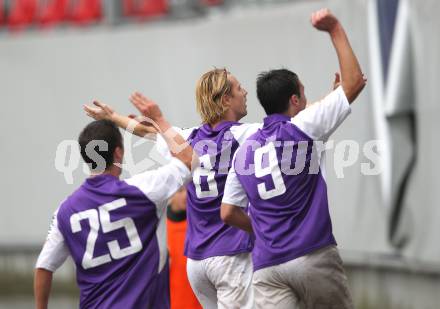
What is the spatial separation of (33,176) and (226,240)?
979 cm

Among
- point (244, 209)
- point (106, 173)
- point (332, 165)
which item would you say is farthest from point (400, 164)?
point (106, 173)

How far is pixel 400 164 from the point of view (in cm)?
1083

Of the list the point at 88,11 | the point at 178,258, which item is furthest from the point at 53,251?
the point at 88,11

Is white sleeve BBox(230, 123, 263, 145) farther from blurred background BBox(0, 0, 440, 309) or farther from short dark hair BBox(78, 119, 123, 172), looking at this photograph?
short dark hair BBox(78, 119, 123, 172)

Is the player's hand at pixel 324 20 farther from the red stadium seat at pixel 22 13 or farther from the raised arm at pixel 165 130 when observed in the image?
the red stadium seat at pixel 22 13

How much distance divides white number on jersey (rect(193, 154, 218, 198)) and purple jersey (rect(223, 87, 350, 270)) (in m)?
0.51

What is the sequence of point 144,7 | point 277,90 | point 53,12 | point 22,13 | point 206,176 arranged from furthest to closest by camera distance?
point 22,13, point 53,12, point 144,7, point 206,176, point 277,90

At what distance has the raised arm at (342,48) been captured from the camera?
248 inches

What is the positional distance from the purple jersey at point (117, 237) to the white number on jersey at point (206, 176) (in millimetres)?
871

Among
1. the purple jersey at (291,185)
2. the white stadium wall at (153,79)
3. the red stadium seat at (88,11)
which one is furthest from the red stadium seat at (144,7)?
the purple jersey at (291,185)

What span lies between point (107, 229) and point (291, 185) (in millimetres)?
1147

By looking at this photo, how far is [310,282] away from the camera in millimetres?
6684

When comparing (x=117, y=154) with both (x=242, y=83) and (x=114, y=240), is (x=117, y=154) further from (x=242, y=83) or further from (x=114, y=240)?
(x=242, y=83)

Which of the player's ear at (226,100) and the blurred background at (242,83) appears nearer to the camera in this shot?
the player's ear at (226,100)
